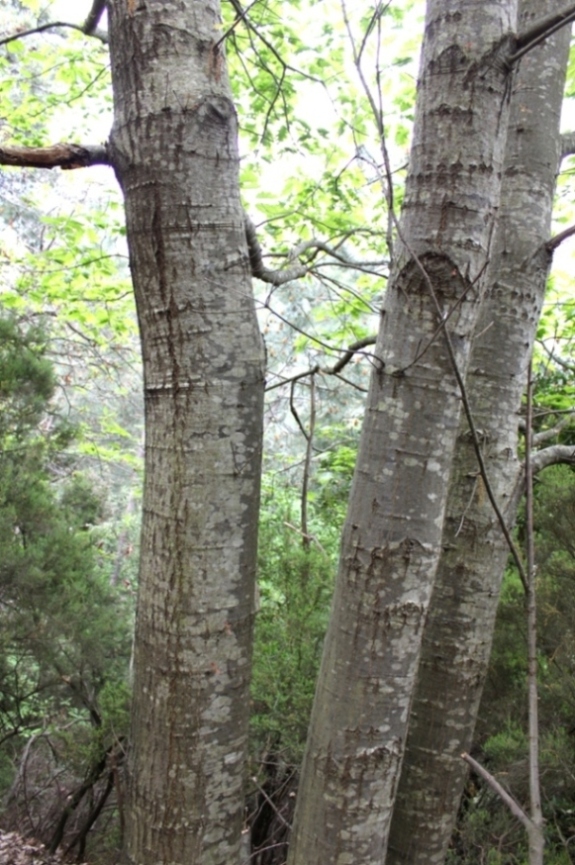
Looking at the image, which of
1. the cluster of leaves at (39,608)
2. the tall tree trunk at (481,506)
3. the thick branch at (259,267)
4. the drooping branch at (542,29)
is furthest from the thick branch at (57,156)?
the cluster of leaves at (39,608)

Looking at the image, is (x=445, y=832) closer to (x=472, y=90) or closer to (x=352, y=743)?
(x=352, y=743)

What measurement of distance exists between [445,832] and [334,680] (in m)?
0.78

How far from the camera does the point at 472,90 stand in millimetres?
1644

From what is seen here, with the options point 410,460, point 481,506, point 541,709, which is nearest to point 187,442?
point 410,460

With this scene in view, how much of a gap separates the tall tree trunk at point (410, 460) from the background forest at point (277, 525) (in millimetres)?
612

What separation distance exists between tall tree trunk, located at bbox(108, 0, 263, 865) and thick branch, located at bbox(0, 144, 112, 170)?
Answer: 7 centimetres

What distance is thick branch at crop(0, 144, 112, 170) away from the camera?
168 cm

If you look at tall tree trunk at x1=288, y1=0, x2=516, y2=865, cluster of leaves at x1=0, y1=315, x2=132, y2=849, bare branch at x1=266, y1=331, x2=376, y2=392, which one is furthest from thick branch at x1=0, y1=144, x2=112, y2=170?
cluster of leaves at x1=0, y1=315, x2=132, y2=849

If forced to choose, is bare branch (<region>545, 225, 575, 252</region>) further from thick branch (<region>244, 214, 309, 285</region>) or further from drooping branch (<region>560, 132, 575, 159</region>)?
thick branch (<region>244, 214, 309, 285</region>)

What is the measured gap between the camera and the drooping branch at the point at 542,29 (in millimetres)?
1354

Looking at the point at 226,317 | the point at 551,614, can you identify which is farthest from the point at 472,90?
the point at 551,614

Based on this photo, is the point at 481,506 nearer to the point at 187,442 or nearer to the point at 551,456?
the point at 551,456

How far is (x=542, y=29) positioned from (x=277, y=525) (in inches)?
141

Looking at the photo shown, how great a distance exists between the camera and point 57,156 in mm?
1716
